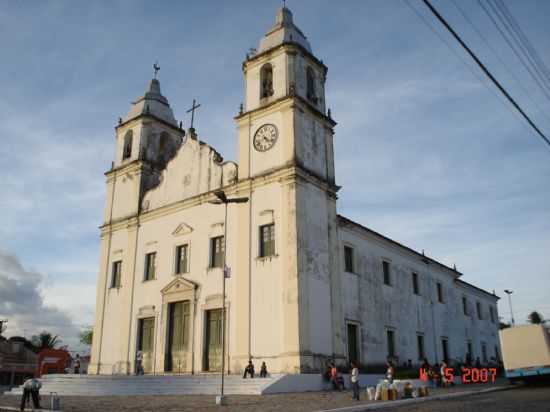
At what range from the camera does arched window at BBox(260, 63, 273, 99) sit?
76.7 ft

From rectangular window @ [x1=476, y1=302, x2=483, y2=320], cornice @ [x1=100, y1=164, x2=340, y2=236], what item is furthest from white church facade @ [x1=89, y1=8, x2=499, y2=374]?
rectangular window @ [x1=476, y1=302, x2=483, y2=320]

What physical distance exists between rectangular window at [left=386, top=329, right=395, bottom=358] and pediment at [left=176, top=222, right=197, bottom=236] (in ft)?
36.3

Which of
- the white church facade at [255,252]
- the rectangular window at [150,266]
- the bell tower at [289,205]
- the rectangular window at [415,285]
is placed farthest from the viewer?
the rectangular window at [415,285]

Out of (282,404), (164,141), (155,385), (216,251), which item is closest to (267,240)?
(216,251)

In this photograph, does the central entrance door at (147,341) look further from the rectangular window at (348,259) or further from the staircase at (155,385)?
the rectangular window at (348,259)

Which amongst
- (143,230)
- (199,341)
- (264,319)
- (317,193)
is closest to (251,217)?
(317,193)

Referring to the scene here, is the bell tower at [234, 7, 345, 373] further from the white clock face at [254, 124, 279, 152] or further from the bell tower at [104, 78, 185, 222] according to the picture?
the bell tower at [104, 78, 185, 222]

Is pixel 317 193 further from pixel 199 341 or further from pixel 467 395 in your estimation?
pixel 467 395

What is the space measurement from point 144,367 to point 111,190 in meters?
10.2

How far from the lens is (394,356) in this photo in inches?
988

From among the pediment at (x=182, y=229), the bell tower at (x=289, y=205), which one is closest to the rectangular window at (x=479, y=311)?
the bell tower at (x=289, y=205)

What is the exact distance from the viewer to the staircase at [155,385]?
16578 mm

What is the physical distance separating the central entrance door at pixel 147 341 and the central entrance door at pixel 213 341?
3437 millimetres

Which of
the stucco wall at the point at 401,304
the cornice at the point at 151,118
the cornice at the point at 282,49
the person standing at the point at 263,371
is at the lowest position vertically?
the person standing at the point at 263,371
